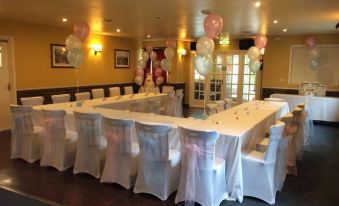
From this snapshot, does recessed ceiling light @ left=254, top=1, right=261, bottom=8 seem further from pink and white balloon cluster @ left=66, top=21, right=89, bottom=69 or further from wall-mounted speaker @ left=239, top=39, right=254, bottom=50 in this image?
wall-mounted speaker @ left=239, top=39, right=254, bottom=50

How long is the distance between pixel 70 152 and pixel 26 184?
2.49 feet

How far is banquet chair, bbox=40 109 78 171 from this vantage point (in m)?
4.12

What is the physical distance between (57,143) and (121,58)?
657cm

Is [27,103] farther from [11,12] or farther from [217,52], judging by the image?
[217,52]

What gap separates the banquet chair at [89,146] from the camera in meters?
3.87

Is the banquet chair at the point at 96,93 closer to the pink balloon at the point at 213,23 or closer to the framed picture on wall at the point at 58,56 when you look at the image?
the framed picture on wall at the point at 58,56

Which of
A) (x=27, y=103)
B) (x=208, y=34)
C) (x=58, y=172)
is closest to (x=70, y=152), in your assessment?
(x=58, y=172)

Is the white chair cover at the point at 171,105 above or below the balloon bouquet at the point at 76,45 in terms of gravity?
below

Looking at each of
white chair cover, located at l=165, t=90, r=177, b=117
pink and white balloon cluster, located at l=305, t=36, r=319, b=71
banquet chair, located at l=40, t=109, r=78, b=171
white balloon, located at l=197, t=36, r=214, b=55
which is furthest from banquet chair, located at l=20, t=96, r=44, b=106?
pink and white balloon cluster, located at l=305, t=36, r=319, b=71

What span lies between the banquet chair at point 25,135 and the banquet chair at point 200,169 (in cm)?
268

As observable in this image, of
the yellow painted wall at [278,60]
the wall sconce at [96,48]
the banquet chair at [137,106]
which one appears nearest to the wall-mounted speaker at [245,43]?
the yellow painted wall at [278,60]

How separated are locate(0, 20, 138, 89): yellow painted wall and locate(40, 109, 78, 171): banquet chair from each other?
11.5 feet

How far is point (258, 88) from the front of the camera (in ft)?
33.7

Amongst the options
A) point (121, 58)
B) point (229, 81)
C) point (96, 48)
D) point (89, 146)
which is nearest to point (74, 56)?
point (89, 146)
